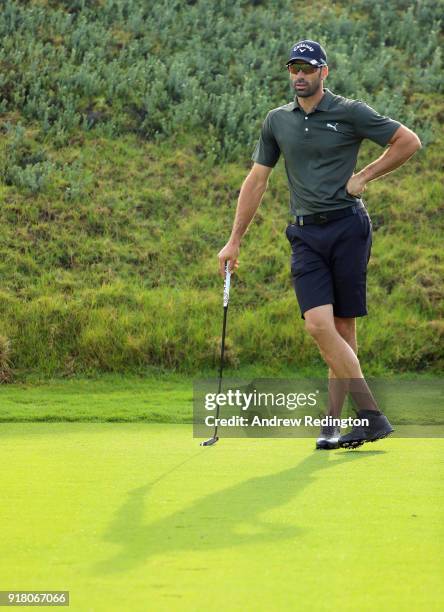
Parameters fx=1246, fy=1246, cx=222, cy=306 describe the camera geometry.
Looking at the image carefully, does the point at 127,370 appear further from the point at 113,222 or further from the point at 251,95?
the point at 251,95

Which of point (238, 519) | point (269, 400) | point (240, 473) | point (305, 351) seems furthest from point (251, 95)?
point (238, 519)

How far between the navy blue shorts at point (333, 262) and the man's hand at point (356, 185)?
171 millimetres

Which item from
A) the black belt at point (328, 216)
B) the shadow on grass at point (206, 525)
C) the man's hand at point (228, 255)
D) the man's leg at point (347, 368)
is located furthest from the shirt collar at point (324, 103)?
the shadow on grass at point (206, 525)

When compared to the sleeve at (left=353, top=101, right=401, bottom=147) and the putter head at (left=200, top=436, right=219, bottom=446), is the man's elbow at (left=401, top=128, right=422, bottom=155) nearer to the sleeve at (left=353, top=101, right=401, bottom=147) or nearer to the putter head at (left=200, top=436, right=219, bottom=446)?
the sleeve at (left=353, top=101, right=401, bottom=147)

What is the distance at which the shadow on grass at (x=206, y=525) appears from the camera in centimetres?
434

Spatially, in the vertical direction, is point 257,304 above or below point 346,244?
below

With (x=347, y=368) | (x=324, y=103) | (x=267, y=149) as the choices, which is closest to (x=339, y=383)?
(x=347, y=368)

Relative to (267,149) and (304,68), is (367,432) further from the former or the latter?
(304,68)

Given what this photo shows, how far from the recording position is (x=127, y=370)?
13.3 m

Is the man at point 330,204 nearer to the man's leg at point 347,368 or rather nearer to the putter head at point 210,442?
the man's leg at point 347,368

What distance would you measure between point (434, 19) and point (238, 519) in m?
18.3

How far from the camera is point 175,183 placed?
17.0 meters

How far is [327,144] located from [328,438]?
5.75 feet

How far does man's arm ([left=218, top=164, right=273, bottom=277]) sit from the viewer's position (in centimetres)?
779
